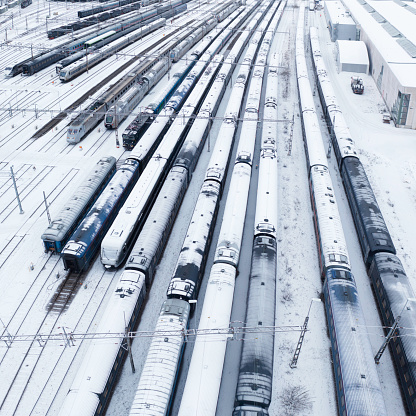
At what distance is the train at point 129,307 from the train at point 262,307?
A: 5.97 meters

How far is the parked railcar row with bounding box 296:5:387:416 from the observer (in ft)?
85.8

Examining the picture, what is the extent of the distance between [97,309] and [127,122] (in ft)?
148

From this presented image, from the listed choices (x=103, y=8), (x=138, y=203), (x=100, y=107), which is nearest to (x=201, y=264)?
(x=138, y=203)

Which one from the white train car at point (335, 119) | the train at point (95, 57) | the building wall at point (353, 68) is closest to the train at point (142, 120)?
the white train car at point (335, 119)

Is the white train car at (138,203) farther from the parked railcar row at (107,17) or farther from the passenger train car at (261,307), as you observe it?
the parked railcar row at (107,17)

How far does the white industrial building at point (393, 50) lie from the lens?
69.0 m

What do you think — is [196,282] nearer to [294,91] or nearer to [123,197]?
[123,197]

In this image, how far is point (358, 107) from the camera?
79.5 m

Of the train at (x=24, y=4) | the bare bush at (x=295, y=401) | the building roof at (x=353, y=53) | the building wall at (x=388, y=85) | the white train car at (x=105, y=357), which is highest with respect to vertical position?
the train at (x=24, y=4)

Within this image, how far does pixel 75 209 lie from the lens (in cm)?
4378

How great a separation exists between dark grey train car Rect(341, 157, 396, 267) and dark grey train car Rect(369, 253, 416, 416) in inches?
55.3

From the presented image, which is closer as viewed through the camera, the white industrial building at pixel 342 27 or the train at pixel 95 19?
the white industrial building at pixel 342 27

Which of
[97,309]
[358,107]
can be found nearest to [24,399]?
[97,309]

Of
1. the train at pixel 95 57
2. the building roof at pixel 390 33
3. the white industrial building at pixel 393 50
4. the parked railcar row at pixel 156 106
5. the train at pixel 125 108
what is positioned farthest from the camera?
the train at pixel 95 57
